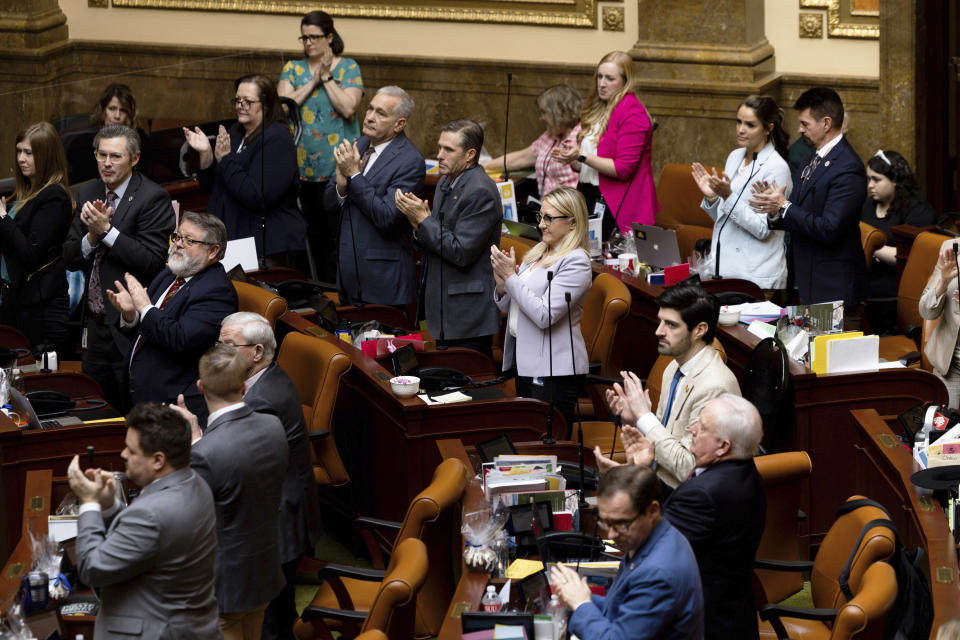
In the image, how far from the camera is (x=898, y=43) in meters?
9.22

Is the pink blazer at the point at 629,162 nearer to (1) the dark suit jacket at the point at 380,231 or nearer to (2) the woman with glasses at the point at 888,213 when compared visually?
(2) the woman with glasses at the point at 888,213

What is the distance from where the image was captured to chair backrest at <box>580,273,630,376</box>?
6532 mm

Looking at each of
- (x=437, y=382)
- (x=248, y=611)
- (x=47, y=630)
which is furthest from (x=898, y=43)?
(x=47, y=630)

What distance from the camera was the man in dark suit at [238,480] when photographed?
4445 millimetres

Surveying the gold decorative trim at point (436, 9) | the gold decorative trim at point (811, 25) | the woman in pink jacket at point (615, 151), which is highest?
the gold decorative trim at point (436, 9)

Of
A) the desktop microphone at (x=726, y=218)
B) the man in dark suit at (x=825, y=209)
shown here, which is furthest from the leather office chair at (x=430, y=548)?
the desktop microphone at (x=726, y=218)

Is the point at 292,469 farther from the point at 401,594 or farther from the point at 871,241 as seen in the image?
the point at 871,241

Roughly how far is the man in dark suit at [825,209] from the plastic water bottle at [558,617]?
10.5 ft

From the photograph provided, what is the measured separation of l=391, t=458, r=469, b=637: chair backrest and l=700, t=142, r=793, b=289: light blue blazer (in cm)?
257

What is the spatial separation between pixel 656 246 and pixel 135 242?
260cm

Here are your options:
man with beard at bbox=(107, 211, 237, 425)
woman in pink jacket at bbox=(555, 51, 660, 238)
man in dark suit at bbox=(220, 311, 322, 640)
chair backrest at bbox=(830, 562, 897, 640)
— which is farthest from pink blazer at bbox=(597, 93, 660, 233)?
chair backrest at bbox=(830, 562, 897, 640)

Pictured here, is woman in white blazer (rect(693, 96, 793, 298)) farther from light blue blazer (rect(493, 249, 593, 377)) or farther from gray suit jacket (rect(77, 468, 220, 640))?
gray suit jacket (rect(77, 468, 220, 640))

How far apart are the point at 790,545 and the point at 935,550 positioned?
2.47 ft

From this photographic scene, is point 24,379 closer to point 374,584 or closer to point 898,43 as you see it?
point 374,584
